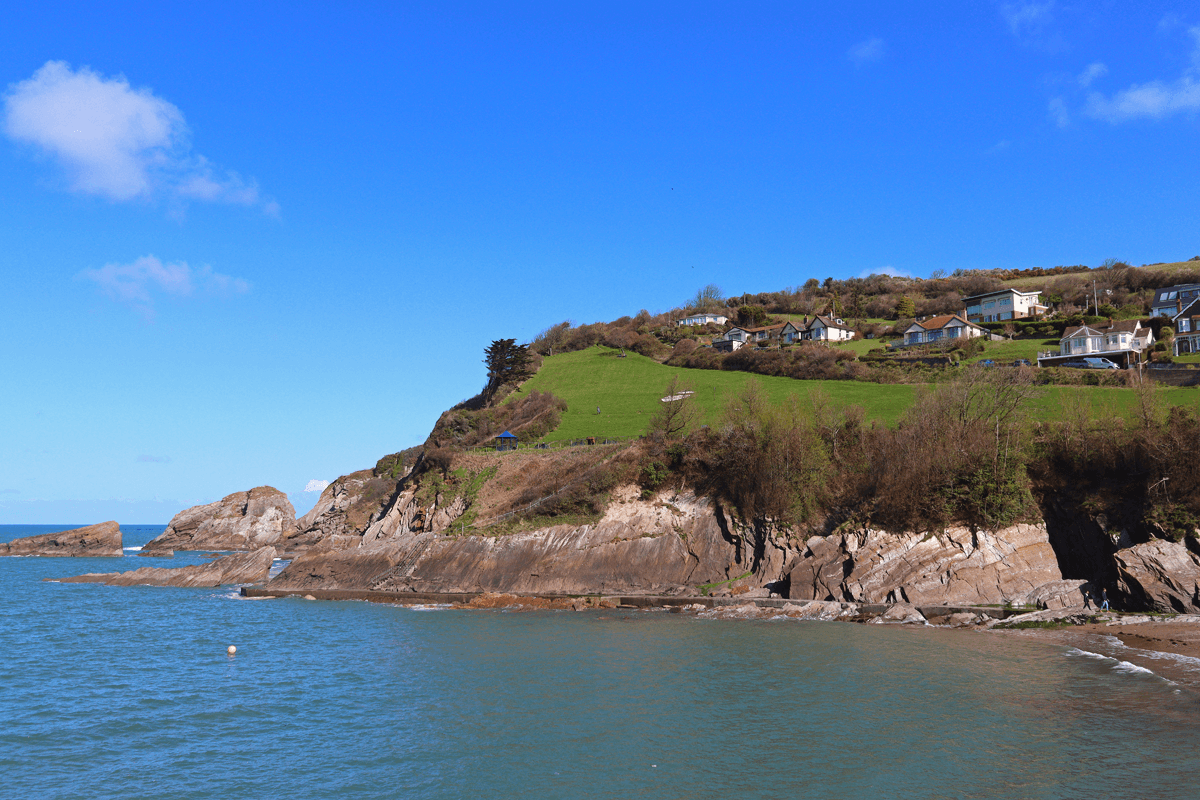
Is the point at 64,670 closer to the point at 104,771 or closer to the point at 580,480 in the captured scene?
the point at 104,771

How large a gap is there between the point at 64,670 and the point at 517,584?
23057 millimetres

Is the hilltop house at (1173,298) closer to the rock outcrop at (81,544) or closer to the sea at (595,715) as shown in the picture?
the sea at (595,715)

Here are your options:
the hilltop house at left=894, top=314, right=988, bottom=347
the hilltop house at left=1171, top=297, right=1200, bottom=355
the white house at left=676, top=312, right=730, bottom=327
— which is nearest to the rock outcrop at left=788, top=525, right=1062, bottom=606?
the hilltop house at left=1171, top=297, right=1200, bottom=355

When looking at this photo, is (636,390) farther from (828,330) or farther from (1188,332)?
(1188,332)

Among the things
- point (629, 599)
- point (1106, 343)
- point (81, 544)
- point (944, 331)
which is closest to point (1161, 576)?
point (629, 599)

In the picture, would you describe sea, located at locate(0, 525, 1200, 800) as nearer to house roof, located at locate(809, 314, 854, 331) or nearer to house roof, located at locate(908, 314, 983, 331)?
house roof, located at locate(908, 314, 983, 331)

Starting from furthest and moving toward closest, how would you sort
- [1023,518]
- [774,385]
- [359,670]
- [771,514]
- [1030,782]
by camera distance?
[774,385], [771,514], [1023,518], [359,670], [1030,782]

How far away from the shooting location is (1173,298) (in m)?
87.1

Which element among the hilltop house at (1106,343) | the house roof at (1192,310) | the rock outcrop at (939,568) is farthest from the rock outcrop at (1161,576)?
the house roof at (1192,310)

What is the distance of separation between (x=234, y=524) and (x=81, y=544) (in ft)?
69.9

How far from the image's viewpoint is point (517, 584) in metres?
45.0

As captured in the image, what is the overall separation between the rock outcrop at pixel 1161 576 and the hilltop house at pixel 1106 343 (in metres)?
38.6

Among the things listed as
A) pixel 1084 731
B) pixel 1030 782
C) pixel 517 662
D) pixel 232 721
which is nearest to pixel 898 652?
pixel 1084 731

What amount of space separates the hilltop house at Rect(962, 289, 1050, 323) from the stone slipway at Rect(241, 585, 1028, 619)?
6665 cm
